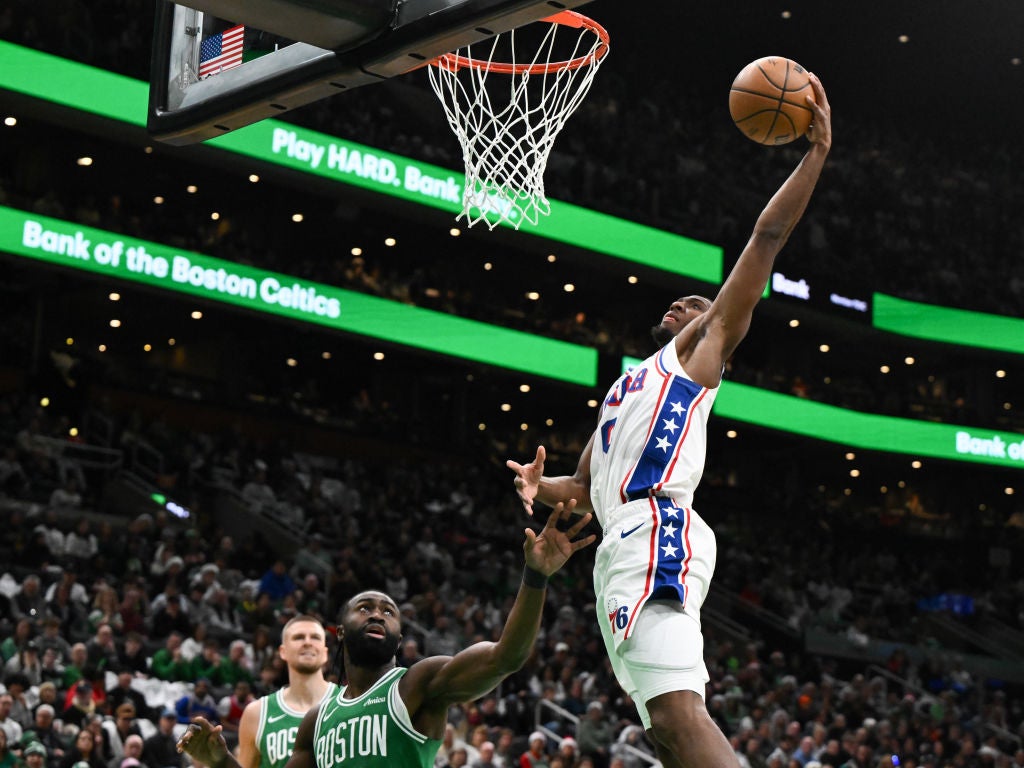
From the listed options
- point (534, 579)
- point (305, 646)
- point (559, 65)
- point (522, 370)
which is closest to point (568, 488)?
point (534, 579)

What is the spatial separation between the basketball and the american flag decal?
176 centimetres

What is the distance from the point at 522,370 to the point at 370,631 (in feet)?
62.3

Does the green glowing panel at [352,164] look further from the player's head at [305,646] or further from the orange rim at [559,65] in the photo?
the player's head at [305,646]

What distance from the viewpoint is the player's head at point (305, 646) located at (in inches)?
241

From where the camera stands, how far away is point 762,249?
15.1 feet

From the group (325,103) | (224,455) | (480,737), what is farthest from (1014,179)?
(480,737)

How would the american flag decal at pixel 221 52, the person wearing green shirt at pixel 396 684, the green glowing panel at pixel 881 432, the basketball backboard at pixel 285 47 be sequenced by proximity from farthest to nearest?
the green glowing panel at pixel 881 432
the american flag decal at pixel 221 52
the basketball backboard at pixel 285 47
the person wearing green shirt at pixel 396 684

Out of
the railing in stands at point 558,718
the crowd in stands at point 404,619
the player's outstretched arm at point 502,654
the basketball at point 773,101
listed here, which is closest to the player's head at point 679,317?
the basketball at point 773,101

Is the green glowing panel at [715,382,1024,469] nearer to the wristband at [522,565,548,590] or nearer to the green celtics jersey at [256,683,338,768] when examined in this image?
the green celtics jersey at [256,683,338,768]

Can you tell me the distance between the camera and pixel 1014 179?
31.9 metres

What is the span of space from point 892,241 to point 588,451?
25.6 metres

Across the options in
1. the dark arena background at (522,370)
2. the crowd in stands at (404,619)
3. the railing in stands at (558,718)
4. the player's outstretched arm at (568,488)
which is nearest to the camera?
the player's outstretched arm at (568,488)

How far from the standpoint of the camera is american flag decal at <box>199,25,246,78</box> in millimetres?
5270

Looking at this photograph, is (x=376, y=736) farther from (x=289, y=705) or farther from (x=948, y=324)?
(x=948, y=324)
